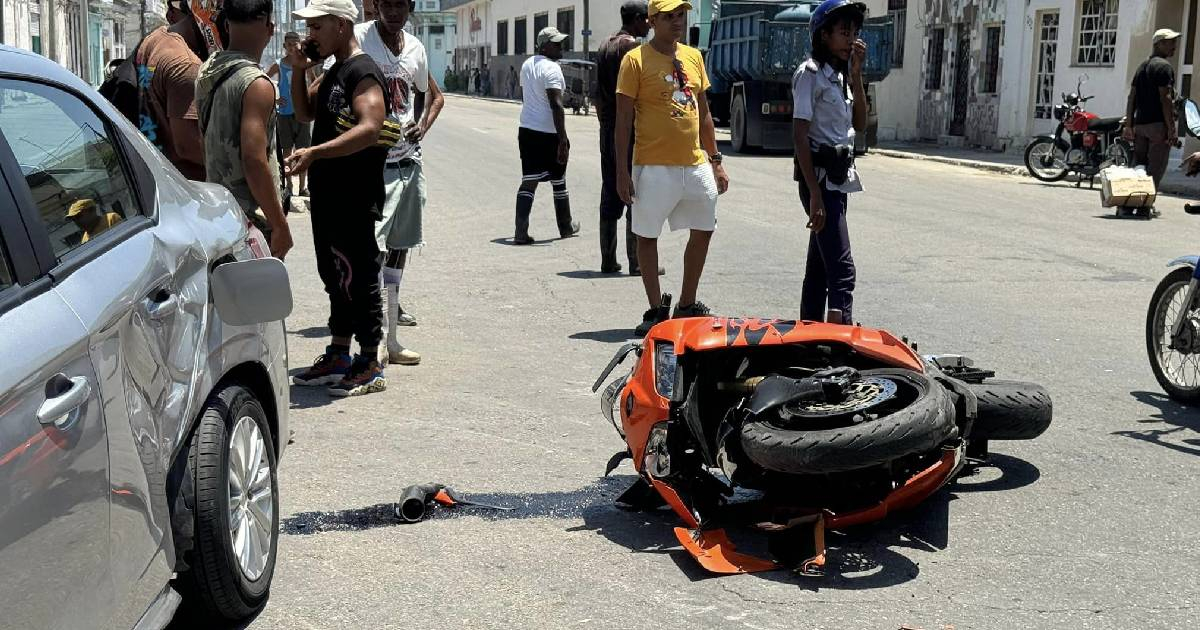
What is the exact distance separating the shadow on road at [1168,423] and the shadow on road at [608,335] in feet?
9.13

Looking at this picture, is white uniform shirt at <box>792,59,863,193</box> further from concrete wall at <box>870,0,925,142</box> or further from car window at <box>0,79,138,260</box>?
concrete wall at <box>870,0,925,142</box>

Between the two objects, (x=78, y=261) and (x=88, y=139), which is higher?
(x=88, y=139)

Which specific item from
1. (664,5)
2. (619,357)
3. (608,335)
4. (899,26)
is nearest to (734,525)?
(619,357)

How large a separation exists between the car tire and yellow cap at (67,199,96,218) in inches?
23.9

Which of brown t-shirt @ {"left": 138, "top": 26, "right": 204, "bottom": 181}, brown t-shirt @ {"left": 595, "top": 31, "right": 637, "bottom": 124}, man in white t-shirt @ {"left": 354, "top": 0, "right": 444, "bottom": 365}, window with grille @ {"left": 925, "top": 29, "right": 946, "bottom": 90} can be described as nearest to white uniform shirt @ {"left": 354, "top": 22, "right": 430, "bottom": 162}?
man in white t-shirt @ {"left": 354, "top": 0, "right": 444, "bottom": 365}

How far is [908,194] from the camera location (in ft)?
57.2

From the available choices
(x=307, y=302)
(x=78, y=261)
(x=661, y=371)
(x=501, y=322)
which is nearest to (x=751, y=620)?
(x=661, y=371)

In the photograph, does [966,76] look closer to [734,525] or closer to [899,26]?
[899,26]

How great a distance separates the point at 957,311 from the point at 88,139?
6.33m

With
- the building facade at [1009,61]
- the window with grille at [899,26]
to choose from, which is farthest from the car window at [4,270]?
the window with grille at [899,26]

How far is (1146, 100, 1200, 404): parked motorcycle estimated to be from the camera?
6082mm

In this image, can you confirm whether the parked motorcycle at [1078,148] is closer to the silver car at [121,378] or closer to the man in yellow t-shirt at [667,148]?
the man in yellow t-shirt at [667,148]

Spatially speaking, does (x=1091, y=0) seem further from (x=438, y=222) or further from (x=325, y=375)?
(x=325, y=375)

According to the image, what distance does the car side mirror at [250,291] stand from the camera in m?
3.71
